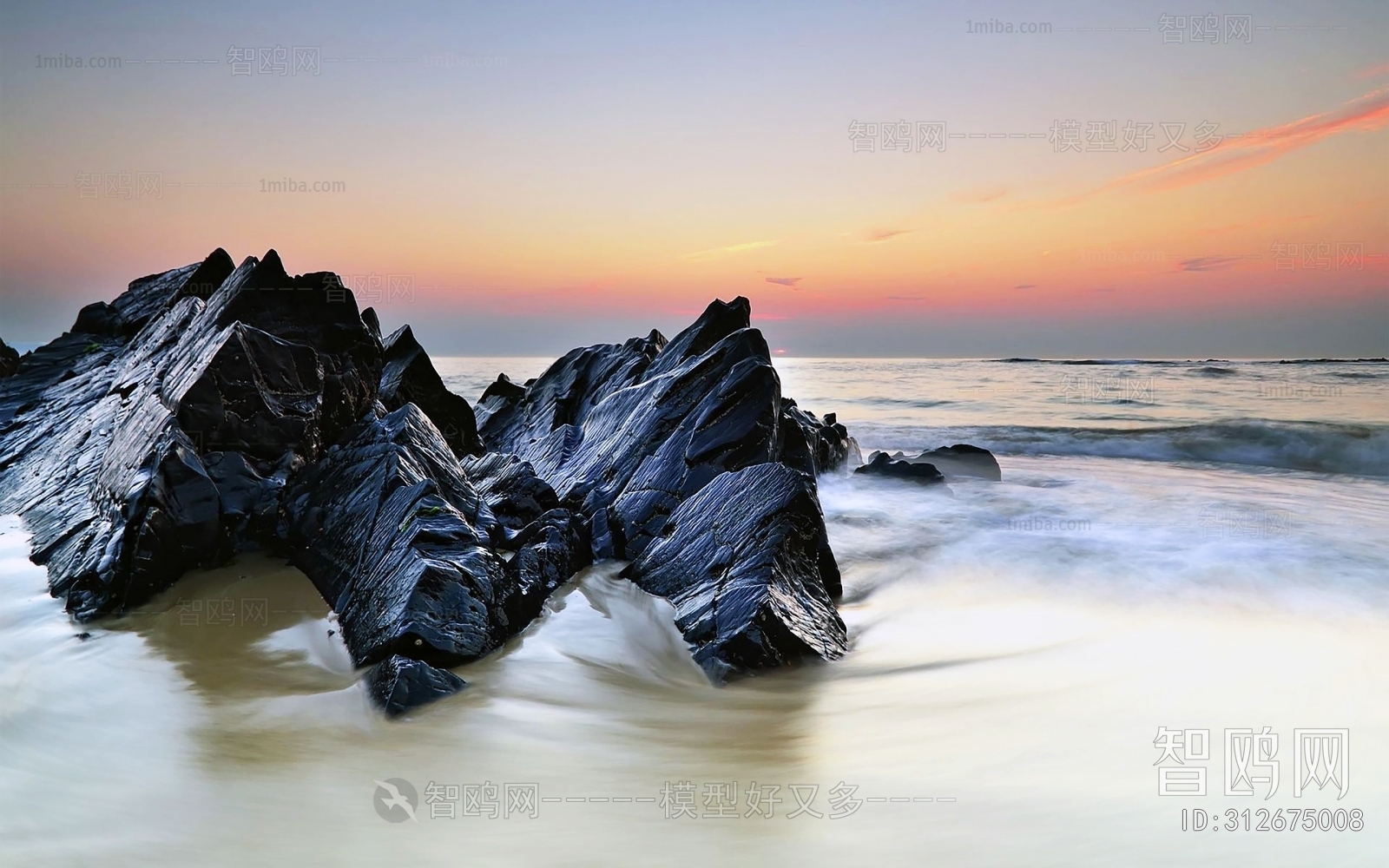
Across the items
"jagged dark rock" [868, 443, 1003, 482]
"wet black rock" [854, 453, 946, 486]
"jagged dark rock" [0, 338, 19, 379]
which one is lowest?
"jagged dark rock" [868, 443, 1003, 482]

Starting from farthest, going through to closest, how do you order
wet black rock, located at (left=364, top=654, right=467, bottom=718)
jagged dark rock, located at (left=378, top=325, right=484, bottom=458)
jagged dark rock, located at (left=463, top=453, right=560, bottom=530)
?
jagged dark rock, located at (left=378, top=325, right=484, bottom=458)
jagged dark rock, located at (left=463, top=453, right=560, bottom=530)
wet black rock, located at (left=364, top=654, right=467, bottom=718)

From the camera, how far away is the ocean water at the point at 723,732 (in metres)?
2.93

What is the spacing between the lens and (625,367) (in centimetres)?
1012

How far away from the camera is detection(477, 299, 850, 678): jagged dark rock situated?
4.88 metres

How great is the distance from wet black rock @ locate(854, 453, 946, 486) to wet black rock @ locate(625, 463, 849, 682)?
20.3ft

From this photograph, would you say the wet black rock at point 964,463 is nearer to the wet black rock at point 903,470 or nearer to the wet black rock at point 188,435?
the wet black rock at point 903,470

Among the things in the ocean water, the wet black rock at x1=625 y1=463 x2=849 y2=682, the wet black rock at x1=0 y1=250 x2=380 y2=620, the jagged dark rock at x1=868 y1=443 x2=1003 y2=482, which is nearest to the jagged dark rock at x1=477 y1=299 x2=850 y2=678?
the wet black rock at x1=625 y1=463 x2=849 y2=682

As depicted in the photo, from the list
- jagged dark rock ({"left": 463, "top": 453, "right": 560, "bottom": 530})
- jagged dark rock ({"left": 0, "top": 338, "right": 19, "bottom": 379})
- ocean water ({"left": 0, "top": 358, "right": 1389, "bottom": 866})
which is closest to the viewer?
ocean water ({"left": 0, "top": 358, "right": 1389, "bottom": 866})

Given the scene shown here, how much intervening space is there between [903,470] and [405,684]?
9.36 m

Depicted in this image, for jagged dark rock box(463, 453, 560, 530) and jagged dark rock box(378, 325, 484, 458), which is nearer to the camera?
jagged dark rock box(463, 453, 560, 530)

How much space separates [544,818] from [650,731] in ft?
2.81

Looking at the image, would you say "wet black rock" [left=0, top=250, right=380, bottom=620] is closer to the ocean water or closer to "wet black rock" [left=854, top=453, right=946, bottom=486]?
the ocean water

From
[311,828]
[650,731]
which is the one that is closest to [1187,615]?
[650,731]

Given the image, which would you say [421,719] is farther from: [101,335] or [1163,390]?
[1163,390]
